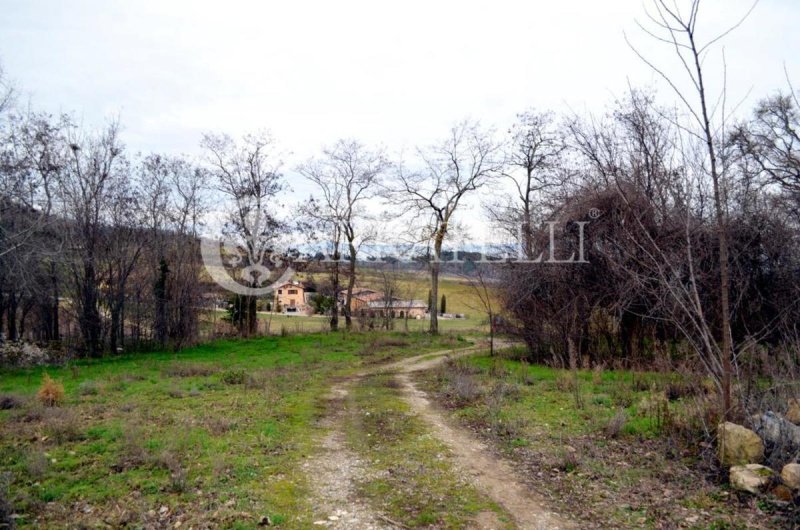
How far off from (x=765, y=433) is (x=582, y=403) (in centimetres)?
396

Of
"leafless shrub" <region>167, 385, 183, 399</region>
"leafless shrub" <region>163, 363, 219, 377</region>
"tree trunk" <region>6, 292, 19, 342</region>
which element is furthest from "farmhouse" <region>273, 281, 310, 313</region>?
"leafless shrub" <region>167, 385, 183, 399</region>

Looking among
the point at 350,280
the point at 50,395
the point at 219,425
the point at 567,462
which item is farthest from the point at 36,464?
the point at 350,280

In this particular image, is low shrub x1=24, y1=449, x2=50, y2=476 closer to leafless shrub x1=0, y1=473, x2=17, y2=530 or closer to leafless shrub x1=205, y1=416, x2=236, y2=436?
leafless shrub x1=0, y1=473, x2=17, y2=530

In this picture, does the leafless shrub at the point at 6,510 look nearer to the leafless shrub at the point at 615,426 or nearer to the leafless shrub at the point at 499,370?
the leafless shrub at the point at 615,426

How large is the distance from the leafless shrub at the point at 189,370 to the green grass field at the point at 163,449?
16 centimetres

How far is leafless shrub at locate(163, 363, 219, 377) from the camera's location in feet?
50.5

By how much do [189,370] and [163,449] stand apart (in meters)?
9.33

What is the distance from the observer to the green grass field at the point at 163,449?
5.30m

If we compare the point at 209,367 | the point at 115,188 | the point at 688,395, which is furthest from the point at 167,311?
the point at 688,395

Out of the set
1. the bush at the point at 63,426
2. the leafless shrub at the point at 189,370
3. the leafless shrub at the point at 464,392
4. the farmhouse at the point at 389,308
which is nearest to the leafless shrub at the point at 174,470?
the bush at the point at 63,426

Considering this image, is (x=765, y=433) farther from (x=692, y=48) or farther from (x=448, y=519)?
(x=692, y=48)

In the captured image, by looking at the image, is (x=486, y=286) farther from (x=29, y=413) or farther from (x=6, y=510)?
(x=6, y=510)

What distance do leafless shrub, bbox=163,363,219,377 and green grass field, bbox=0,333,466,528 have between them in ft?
0.54

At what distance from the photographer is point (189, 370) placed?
15688 mm
